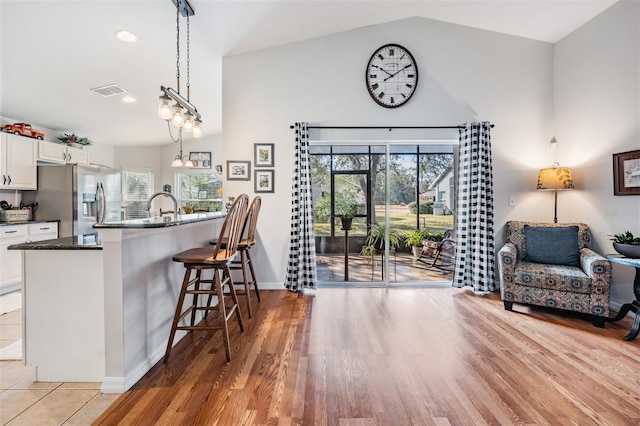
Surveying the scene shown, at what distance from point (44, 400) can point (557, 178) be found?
189 inches

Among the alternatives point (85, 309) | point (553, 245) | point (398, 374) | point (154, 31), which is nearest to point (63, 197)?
point (154, 31)

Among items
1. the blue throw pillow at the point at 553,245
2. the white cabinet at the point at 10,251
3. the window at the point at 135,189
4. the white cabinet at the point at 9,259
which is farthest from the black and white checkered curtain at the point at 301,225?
the window at the point at 135,189

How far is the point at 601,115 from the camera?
329 centimetres

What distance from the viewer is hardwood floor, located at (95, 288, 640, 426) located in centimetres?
158

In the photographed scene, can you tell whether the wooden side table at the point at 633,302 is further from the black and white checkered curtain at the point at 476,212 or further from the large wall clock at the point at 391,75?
the large wall clock at the point at 391,75

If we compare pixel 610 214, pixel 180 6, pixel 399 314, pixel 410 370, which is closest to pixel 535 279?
pixel 610 214

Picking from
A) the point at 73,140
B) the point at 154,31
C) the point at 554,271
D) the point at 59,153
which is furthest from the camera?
the point at 73,140

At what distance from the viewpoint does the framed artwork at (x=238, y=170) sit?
386 centimetres

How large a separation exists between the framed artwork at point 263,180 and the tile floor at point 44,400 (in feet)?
8.24

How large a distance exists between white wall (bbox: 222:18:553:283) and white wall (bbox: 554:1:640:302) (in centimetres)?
20

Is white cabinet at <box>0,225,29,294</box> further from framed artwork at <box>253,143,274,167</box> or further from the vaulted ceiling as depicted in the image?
framed artwork at <box>253,143,274,167</box>

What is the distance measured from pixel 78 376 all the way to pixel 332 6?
153 inches

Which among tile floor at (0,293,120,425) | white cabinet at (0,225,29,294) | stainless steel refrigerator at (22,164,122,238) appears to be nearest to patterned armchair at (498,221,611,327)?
tile floor at (0,293,120,425)

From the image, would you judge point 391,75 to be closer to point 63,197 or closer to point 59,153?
point 63,197
